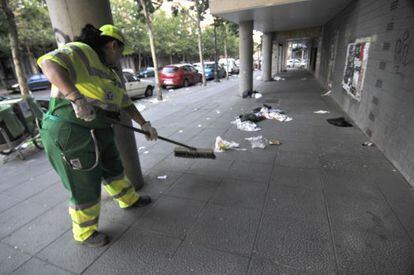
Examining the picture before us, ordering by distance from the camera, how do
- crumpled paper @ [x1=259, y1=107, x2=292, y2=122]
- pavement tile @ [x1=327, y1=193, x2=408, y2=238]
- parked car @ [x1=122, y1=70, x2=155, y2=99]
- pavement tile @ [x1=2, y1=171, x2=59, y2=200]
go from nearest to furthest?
1. pavement tile @ [x1=327, y1=193, x2=408, y2=238]
2. pavement tile @ [x1=2, y1=171, x2=59, y2=200]
3. crumpled paper @ [x1=259, y1=107, x2=292, y2=122]
4. parked car @ [x1=122, y1=70, x2=155, y2=99]

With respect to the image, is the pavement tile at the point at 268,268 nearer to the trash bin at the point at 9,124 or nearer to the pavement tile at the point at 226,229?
the pavement tile at the point at 226,229

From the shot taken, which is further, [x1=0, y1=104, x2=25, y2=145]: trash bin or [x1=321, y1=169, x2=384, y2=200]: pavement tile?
[x1=0, y1=104, x2=25, y2=145]: trash bin

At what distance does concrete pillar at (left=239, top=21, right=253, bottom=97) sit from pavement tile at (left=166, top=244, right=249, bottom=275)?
8.32 metres

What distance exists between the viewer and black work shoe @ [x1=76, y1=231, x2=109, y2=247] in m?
2.18

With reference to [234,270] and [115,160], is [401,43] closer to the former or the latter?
[234,270]

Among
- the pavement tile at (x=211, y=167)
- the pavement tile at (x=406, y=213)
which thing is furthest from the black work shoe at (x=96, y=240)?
the pavement tile at (x=406, y=213)

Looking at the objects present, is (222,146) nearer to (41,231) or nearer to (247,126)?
(247,126)

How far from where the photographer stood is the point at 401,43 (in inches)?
138

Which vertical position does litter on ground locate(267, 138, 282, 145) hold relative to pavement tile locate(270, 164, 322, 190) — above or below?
above

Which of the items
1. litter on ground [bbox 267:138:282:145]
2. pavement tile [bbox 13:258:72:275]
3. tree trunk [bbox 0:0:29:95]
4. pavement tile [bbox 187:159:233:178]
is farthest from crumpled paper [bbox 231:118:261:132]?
tree trunk [bbox 0:0:29:95]

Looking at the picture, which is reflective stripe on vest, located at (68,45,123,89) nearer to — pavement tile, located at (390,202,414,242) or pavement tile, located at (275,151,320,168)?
pavement tile, located at (275,151,320,168)

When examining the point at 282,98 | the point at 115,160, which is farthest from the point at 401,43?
the point at 282,98

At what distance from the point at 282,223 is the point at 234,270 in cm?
75

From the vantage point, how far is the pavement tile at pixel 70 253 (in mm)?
2025
